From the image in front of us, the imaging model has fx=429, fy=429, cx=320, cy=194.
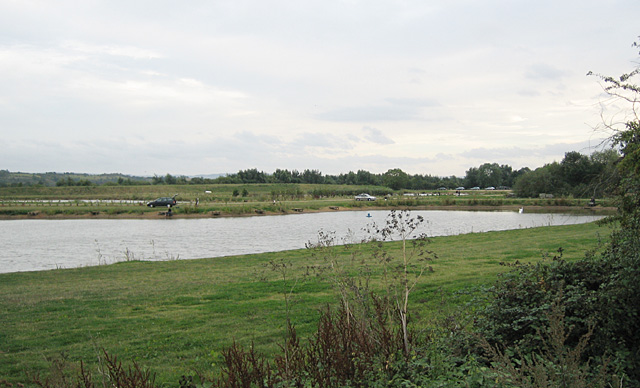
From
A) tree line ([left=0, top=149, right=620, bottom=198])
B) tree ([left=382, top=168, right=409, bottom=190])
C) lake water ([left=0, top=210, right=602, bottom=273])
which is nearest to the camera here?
lake water ([left=0, top=210, right=602, bottom=273])

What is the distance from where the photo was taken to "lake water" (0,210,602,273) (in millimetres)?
23439

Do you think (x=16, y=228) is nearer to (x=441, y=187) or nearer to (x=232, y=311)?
(x=232, y=311)

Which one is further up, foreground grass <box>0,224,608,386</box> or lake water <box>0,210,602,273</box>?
foreground grass <box>0,224,608,386</box>

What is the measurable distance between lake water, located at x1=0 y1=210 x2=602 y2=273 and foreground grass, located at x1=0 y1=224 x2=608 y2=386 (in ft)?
17.4

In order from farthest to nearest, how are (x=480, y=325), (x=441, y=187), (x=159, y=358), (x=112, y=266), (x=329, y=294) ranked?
(x=441, y=187) → (x=112, y=266) → (x=329, y=294) → (x=159, y=358) → (x=480, y=325)

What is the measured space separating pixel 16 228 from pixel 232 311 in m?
39.9

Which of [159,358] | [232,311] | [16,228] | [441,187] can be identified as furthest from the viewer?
[441,187]

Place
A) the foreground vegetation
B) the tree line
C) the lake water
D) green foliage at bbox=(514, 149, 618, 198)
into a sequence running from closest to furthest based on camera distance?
the foreground vegetation → green foliage at bbox=(514, 149, 618, 198) → the lake water → the tree line

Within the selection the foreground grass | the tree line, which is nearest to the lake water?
the foreground grass

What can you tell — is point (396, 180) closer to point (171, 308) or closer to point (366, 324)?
point (171, 308)

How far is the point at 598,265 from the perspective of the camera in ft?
18.6

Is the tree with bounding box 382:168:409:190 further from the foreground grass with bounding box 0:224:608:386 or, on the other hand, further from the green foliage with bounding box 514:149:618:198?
the foreground grass with bounding box 0:224:608:386

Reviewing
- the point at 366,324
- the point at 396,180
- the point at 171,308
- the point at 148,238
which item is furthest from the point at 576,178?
the point at 396,180

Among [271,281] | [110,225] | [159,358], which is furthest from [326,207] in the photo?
[159,358]
